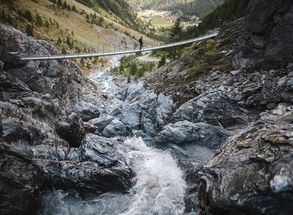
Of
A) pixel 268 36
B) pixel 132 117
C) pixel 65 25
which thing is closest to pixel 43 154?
pixel 132 117

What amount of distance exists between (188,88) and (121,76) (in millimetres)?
42529

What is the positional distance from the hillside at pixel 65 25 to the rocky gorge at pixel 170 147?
5935 centimetres

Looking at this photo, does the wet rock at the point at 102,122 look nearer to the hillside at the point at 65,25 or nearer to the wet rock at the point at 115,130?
the wet rock at the point at 115,130

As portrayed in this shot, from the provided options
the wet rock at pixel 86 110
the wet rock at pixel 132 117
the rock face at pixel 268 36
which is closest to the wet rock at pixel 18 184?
the wet rock at pixel 132 117

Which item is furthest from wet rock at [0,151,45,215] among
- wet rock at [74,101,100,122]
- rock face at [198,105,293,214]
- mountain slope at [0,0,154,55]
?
mountain slope at [0,0,154,55]

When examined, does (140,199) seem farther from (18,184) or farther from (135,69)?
(135,69)

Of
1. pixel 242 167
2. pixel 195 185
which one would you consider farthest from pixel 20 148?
pixel 242 167

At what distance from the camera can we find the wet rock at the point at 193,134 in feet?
105

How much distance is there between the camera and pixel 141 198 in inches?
1097

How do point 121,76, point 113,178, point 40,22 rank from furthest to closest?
point 40,22 < point 121,76 < point 113,178

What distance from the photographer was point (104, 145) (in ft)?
105

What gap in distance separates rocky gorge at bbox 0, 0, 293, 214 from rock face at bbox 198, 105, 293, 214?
57 mm

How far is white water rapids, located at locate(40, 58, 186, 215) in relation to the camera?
2661 centimetres

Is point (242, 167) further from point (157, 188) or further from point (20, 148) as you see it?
point (20, 148)
